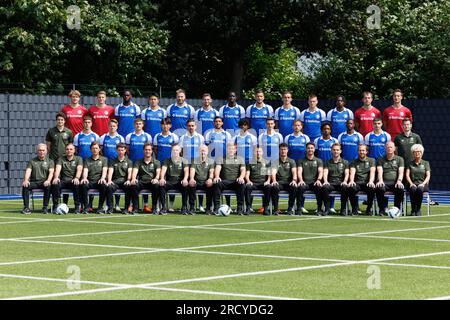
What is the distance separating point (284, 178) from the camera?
74.0 ft

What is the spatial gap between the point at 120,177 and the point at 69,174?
3.24 feet

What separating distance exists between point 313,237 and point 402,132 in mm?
6982

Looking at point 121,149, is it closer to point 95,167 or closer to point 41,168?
point 95,167

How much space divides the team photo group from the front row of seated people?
2cm

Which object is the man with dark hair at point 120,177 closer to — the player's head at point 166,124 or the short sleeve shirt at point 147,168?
the short sleeve shirt at point 147,168

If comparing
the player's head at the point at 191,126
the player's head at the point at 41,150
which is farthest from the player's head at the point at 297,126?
the player's head at the point at 41,150

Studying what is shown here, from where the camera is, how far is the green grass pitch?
11.6 metres

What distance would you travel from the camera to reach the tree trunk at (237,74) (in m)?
41.5

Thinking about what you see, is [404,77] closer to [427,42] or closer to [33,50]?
[427,42]

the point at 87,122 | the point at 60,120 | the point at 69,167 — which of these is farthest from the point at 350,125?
the point at 60,120

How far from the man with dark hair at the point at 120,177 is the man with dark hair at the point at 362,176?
13.5ft

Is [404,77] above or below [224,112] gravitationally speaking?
above
